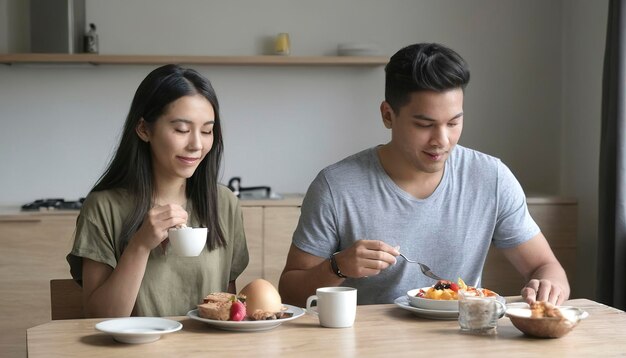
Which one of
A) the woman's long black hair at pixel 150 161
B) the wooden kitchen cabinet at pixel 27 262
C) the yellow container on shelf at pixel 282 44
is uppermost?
the yellow container on shelf at pixel 282 44

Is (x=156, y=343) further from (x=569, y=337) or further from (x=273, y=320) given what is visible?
(x=569, y=337)

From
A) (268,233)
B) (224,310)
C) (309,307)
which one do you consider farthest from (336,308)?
(268,233)

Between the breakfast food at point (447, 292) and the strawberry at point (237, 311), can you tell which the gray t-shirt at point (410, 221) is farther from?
the strawberry at point (237, 311)

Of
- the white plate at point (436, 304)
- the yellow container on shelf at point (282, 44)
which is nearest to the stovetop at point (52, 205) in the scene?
the yellow container on shelf at point (282, 44)

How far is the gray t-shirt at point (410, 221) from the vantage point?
231 cm

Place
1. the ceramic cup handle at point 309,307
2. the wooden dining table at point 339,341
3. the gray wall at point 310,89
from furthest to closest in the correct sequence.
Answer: the gray wall at point 310,89 < the ceramic cup handle at point 309,307 < the wooden dining table at point 339,341

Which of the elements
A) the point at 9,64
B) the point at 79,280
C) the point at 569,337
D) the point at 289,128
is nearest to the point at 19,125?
the point at 9,64

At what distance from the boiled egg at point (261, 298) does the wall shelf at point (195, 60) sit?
260 centimetres

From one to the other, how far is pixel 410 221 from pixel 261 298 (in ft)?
1.93

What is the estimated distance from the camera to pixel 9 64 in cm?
448

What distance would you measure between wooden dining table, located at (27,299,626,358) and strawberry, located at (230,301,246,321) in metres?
0.03

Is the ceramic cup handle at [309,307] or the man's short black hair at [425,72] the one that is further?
the man's short black hair at [425,72]

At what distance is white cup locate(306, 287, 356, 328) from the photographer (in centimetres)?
183

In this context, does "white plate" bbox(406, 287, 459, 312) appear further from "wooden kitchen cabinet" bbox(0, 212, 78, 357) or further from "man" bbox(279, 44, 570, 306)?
"wooden kitchen cabinet" bbox(0, 212, 78, 357)
